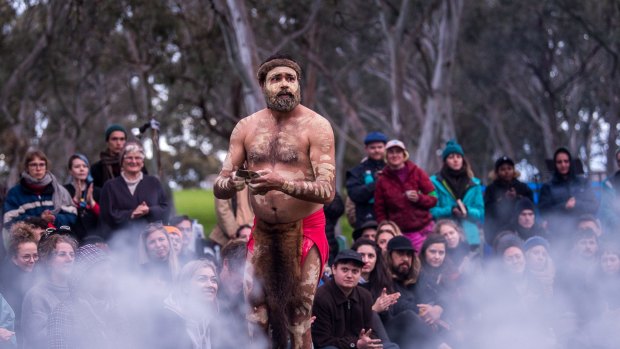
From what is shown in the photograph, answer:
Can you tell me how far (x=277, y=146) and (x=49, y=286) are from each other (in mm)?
2394

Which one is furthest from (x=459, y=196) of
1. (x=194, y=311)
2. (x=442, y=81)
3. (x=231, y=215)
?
(x=442, y=81)

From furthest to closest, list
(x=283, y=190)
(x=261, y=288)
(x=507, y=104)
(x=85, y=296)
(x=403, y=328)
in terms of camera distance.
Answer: (x=507, y=104) → (x=403, y=328) → (x=85, y=296) → (x=261, y=288) → (x=283, y=190)

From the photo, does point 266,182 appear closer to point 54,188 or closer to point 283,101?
point 283,101

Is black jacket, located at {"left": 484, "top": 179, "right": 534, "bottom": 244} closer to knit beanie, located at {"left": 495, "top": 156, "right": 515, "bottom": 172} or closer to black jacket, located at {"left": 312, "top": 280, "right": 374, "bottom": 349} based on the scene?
knit beanie, located at {"left": 495, "top": 156, "right": 515, "bottom": 172}

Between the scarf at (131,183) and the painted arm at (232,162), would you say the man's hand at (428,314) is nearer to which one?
the scarf at (131,183)

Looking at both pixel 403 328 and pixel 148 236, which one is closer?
pixel 148 236

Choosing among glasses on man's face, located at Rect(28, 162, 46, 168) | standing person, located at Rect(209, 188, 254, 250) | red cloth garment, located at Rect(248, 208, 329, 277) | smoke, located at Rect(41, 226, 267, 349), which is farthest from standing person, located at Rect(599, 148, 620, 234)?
glasses on man's face, located at Rect(28, 162, 46, 168)

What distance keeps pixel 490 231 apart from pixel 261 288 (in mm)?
5945

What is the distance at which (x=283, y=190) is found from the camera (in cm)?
466

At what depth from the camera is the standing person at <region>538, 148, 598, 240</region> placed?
33.6ft

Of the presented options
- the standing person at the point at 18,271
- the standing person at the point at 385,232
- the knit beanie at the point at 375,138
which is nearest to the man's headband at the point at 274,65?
the standing person at the point at 18,271

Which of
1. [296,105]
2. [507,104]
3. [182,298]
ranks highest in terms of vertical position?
[507,104]

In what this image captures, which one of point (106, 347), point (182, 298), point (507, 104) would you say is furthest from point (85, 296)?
point (507, 104)

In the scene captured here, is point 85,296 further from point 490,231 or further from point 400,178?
point 490,231
